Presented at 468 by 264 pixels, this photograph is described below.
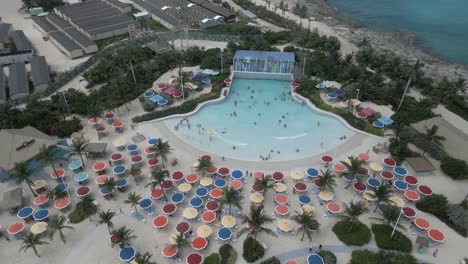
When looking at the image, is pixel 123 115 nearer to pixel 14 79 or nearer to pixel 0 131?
pixel 0 131

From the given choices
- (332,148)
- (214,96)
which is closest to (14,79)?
(214,96)

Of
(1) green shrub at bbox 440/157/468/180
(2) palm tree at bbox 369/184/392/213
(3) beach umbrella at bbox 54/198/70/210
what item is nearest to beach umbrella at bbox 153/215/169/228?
(3) beach umbrella at bbox 54/198/70/210

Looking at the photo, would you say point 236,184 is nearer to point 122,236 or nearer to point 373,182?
point 122,236

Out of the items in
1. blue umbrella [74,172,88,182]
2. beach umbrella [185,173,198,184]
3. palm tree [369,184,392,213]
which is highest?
palm tree [369,184,392,213]

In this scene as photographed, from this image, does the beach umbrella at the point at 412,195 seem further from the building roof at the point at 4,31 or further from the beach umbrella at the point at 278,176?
the building roof at the point at 4,31

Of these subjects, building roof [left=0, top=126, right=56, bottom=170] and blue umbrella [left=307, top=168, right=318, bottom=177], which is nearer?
blue umbrella [left=307, top=168, right=318, bottom=177]

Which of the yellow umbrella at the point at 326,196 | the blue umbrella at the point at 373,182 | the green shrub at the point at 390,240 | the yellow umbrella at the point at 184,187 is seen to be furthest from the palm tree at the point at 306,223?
the yellow umbrella at the point at 184,187

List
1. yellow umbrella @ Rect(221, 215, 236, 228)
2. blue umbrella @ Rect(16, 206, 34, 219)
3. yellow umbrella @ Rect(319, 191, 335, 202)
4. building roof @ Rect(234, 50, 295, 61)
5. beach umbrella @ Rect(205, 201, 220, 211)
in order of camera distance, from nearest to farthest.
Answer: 1. yellow umbrella @ Rect(221, 215, 236, 228)
2. blue umbrella @ Rect(16, 206, 34, 219)
3. beach umbrella @ Rect(205, 201, 220, 211)
4. yellow umbrella @ Rect(319, 191, 335, 202)
5. building roof @ Rect(234, 50, 295, 61)

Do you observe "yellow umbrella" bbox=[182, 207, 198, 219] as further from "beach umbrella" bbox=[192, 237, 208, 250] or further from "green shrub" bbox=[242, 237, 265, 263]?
"green shrub" bbox=[242, 237, 265, 263]
